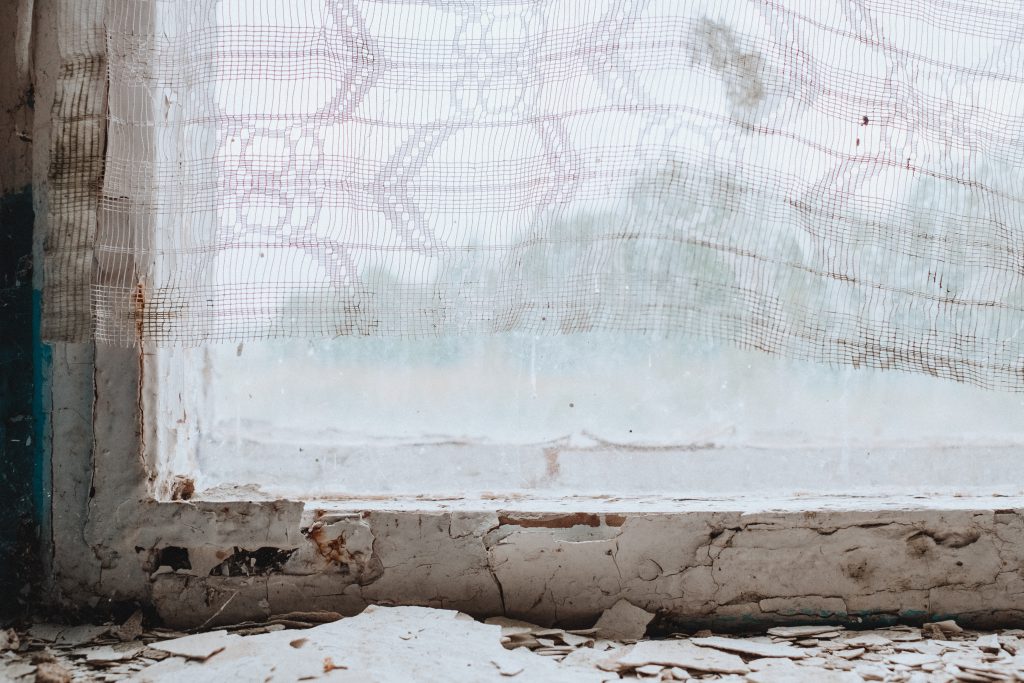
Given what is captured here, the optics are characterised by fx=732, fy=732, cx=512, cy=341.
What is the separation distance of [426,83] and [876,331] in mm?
623

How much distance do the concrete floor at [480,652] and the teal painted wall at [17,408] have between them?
0.09m

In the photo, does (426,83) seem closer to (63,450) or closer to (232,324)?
(232,324)

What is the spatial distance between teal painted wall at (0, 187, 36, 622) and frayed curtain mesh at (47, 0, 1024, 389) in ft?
0.51

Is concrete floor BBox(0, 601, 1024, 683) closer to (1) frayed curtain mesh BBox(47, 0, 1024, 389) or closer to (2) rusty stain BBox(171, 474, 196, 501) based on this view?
(2) rusty stain BBox(171, 474, 196, 501)

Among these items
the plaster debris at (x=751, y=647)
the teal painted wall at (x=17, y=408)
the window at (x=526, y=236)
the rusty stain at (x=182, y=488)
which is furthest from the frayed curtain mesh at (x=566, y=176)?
the plaster debris at (x=751, y=647)

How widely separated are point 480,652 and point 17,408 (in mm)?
718

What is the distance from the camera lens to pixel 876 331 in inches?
34.5

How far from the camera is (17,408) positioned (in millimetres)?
1015

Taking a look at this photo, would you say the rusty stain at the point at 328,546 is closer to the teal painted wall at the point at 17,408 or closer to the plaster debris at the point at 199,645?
the plaster debris at the point at 199,645

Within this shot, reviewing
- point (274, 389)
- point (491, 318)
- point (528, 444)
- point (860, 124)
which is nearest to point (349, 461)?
point (274, 389)

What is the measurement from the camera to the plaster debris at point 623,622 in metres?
0.98

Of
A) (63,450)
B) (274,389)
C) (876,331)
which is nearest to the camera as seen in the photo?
(876,331)

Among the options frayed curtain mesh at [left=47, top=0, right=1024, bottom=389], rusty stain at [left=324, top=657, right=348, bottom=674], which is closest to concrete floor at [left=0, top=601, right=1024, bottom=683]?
rusty stain at [left=324, top=657, right=348, bottom=674]

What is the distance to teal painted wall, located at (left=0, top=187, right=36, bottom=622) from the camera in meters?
1.01
